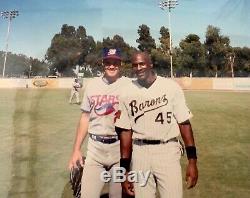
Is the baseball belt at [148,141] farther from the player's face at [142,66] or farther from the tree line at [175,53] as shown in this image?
the tree line at [175,53]

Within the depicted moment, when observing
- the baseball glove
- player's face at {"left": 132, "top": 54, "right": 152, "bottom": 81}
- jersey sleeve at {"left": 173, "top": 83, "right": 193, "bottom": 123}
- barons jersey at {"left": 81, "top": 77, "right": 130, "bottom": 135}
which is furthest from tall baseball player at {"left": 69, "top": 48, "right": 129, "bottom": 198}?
jersey sleeve at {"left": 173, "top": 83, "right": 193, "bottom": 123}

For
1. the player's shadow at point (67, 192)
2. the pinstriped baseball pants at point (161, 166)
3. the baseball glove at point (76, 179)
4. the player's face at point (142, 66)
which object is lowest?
the player's shadow at point (67, 192)

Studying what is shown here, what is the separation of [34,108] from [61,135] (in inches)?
11.4

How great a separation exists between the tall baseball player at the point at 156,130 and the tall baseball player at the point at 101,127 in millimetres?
207

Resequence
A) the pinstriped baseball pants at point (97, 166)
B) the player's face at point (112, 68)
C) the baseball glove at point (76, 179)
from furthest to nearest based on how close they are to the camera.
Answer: the baseball glove at point (76, 179) → the player's face at point (112, 68) → the pinstriped baseball pants at point (97, 166)

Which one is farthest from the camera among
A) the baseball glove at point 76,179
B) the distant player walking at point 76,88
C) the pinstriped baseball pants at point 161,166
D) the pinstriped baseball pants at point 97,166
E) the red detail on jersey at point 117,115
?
the distant player walking at point 76,88

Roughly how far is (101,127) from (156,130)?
41 cm

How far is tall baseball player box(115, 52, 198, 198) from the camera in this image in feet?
6.11

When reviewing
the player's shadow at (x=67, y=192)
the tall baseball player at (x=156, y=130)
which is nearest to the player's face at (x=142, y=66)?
the tall baseball player at (x=156, y=130)

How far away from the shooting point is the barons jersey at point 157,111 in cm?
187

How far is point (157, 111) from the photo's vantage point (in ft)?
6.16

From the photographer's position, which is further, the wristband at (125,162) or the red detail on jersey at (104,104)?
the red detail on jersey at (104,104)

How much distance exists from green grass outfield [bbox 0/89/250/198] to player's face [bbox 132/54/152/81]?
0.66 metres

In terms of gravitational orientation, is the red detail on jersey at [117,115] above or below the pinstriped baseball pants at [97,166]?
above
